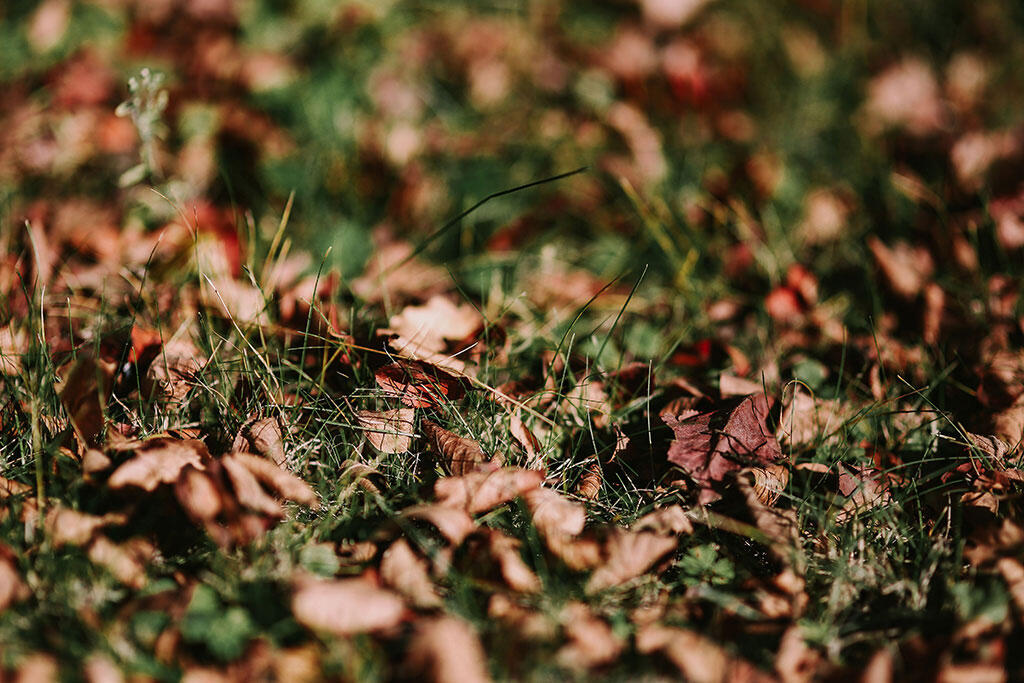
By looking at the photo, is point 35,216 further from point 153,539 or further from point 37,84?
point 153,539

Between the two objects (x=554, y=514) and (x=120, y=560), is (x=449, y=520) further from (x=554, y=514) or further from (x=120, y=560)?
(x=120, y=560)

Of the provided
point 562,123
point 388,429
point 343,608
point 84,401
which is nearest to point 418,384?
point 388,429

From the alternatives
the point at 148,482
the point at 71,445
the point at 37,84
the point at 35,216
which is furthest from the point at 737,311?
the point at 37,84

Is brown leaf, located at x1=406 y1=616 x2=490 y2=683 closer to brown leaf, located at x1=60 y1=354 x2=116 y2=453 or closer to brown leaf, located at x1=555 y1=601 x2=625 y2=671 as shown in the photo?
brown leaf, located at x1=555 y1=601 x2=625 y2=671

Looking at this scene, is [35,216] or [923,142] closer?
[35,216]

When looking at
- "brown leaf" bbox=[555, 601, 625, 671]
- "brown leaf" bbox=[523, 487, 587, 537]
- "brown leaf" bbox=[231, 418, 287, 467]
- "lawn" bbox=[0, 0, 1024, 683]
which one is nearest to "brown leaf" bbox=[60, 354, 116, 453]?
"lawn" bbox=[0, 0, 1024, 683]
